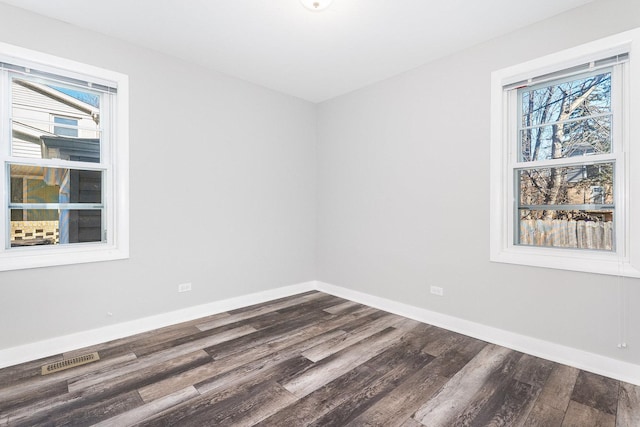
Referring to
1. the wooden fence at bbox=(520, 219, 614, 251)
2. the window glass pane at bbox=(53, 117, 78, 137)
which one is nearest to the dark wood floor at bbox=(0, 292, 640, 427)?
the wooden fence at bbox=(520, 219, 614, 251)

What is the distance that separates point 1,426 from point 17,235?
147 centimetres

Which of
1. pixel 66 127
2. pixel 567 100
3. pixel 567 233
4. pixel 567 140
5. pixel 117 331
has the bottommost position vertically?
pixel 117 331

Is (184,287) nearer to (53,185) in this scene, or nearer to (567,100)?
(53,185)

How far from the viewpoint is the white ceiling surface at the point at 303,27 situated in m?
2.44

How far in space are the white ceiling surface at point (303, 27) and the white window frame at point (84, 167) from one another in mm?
376

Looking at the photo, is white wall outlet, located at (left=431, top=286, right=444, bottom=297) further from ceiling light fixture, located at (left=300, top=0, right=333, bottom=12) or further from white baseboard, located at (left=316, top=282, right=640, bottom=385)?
ceiling light fixture, located at (left=300, top=0, right=333, bottom=12)

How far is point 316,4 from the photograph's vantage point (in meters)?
2.39

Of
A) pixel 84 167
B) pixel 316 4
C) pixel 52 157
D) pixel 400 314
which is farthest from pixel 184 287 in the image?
pixel 316 4

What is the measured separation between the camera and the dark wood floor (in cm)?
186

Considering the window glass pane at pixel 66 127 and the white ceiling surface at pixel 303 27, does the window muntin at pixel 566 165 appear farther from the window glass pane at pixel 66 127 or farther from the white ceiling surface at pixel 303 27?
the window glass pane at pixel 66 127

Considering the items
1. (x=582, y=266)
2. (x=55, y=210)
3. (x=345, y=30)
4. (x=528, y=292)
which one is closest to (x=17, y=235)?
(x=55, y=210)

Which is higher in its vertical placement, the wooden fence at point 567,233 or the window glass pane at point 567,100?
the window glass pane at point 567,100

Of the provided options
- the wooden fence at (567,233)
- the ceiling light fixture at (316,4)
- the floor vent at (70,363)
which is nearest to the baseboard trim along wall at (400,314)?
the floor vent at (70,363)

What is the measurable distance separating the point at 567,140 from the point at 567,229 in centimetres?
75
